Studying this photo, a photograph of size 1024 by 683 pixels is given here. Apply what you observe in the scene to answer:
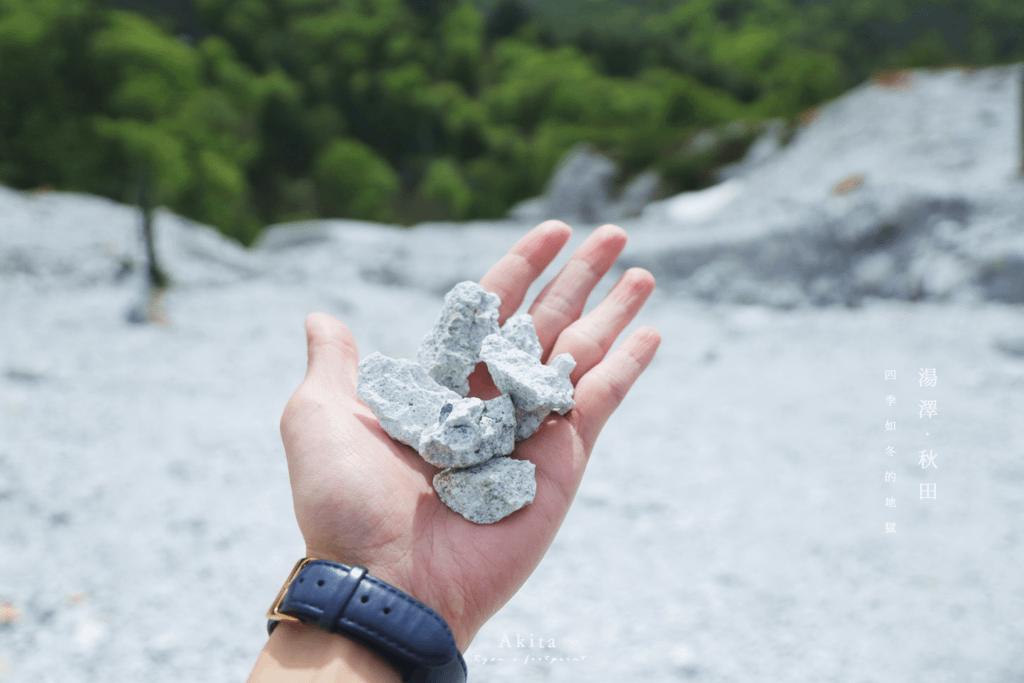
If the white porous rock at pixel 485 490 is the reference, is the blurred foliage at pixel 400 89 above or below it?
below

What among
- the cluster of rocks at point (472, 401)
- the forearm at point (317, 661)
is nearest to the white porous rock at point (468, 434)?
the cluster of rocks at point (472, 401)

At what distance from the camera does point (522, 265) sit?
2504mm

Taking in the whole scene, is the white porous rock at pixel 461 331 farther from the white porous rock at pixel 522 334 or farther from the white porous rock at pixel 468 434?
the white porous rock at pixel 468 434

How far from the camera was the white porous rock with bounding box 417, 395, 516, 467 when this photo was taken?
5.86 ft

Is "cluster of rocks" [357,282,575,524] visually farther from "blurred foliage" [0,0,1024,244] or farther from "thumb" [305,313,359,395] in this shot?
"blurred foliage" [0,0,1024,244]

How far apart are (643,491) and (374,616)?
2223 millimetres

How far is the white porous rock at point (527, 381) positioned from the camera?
192 centimetres

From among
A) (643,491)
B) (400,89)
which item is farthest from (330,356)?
(400,89)

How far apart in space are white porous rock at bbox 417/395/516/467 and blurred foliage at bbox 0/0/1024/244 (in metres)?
5.39

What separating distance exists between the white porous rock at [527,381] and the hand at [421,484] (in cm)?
9

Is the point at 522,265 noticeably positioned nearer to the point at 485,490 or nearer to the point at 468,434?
the point at 468,434

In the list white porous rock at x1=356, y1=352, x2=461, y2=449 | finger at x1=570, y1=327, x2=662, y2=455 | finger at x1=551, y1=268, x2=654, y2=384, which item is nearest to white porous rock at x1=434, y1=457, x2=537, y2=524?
white porous rock at x1=356, y1=352, x2=461, y2=449

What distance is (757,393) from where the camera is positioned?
431 centimetres

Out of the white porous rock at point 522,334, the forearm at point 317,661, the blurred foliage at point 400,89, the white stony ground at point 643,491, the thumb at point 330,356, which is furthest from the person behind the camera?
the blurred foliage at point 400,89
